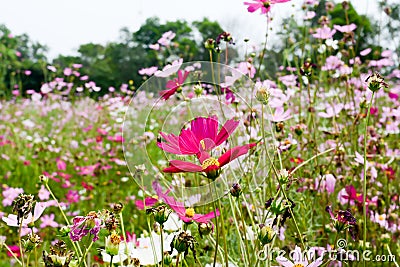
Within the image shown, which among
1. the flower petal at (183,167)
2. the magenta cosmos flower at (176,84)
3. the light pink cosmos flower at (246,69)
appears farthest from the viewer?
the light pink cosmos flower at (246,69)

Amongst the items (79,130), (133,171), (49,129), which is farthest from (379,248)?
(49,129)

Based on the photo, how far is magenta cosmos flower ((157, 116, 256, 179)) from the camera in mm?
329

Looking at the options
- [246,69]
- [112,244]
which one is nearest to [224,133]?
[112,244]

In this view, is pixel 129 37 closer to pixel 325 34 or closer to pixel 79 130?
pixel 79 130

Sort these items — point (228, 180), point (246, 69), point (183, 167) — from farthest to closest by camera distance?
point (246, 69), point (228, 180), point (183, 167)

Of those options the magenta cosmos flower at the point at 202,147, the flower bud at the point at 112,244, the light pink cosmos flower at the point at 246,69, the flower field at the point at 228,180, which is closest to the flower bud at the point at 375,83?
the flower field at the point at 228,180

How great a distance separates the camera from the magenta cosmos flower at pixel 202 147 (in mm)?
329

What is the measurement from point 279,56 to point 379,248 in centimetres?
157

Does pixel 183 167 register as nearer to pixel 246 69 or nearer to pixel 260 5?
pixel 260 5

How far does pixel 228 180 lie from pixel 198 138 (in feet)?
0.48

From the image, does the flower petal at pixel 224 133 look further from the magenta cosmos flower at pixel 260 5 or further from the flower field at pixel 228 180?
the magenta cosmos flower at pixel 260 5

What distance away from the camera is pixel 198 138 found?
35cm

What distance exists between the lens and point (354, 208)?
94 centimetres

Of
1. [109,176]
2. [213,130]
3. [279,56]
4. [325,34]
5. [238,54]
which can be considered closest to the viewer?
[213,130]
